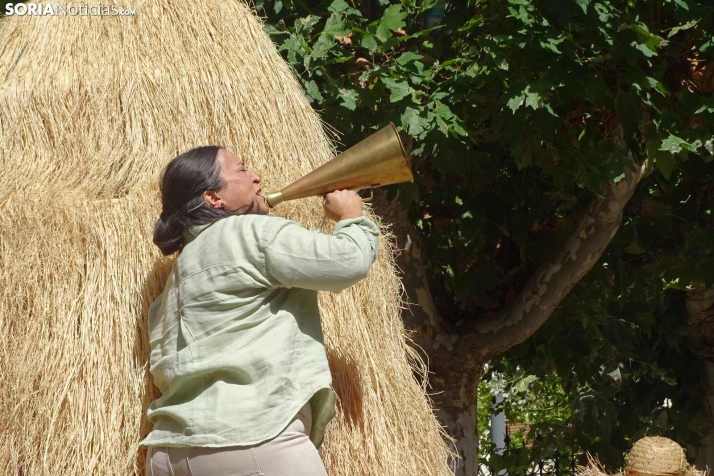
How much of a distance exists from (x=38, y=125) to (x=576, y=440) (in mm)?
4876

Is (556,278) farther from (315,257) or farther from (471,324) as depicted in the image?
(315,257)

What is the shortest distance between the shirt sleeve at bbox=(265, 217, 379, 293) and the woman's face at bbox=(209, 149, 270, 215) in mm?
236

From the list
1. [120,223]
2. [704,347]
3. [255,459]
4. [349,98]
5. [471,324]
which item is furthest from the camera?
[704,347]

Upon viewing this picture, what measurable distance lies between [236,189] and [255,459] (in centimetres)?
78

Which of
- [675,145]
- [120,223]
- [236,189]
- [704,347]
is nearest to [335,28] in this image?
[675,145]

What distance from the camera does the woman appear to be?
8.72 ft

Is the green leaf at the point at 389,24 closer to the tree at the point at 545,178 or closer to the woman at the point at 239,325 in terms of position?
the tree at the point at 545,178

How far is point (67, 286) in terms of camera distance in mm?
3230

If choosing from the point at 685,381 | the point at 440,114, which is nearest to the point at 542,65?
the point at 440,114

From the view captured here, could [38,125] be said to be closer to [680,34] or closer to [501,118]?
[501,118]

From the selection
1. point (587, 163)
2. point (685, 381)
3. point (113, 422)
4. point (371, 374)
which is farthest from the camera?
point (685, 381)

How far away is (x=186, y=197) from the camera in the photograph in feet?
9.52

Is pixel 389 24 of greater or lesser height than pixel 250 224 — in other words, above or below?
below

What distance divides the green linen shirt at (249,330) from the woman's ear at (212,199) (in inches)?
2.9
